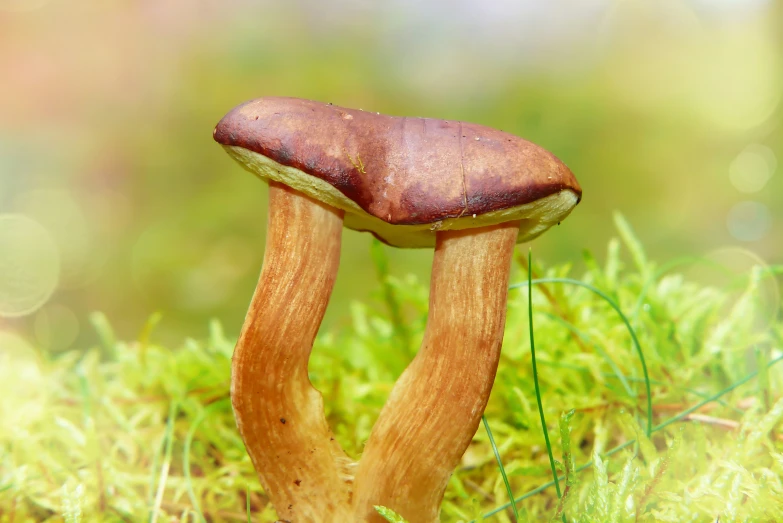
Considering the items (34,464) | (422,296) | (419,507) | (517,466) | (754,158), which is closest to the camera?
(419,507)

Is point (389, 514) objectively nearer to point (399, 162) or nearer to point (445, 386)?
point (445, 386)

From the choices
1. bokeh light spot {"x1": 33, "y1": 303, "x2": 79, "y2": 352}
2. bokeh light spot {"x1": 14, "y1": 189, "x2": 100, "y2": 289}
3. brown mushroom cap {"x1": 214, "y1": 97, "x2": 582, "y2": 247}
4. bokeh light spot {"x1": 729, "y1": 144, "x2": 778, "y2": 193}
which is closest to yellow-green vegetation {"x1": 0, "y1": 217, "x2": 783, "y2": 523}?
brown mushroom cap {"x1": 214, "y1": 97, "x2": 582, "y2": 247}

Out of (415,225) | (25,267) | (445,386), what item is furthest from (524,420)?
(25,267)

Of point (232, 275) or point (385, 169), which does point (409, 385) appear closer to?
point (385, 169)

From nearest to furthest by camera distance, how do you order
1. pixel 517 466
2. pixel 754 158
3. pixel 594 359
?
pixel 517 466 < pixel 594 359 < pixel 754 158

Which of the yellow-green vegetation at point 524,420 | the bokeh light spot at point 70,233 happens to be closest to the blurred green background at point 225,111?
the bokeh light spot at point 70,233

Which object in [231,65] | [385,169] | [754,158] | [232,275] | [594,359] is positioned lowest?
[232,275]

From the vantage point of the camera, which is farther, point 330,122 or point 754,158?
point 754,158

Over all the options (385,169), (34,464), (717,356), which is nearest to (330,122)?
(385,169)
